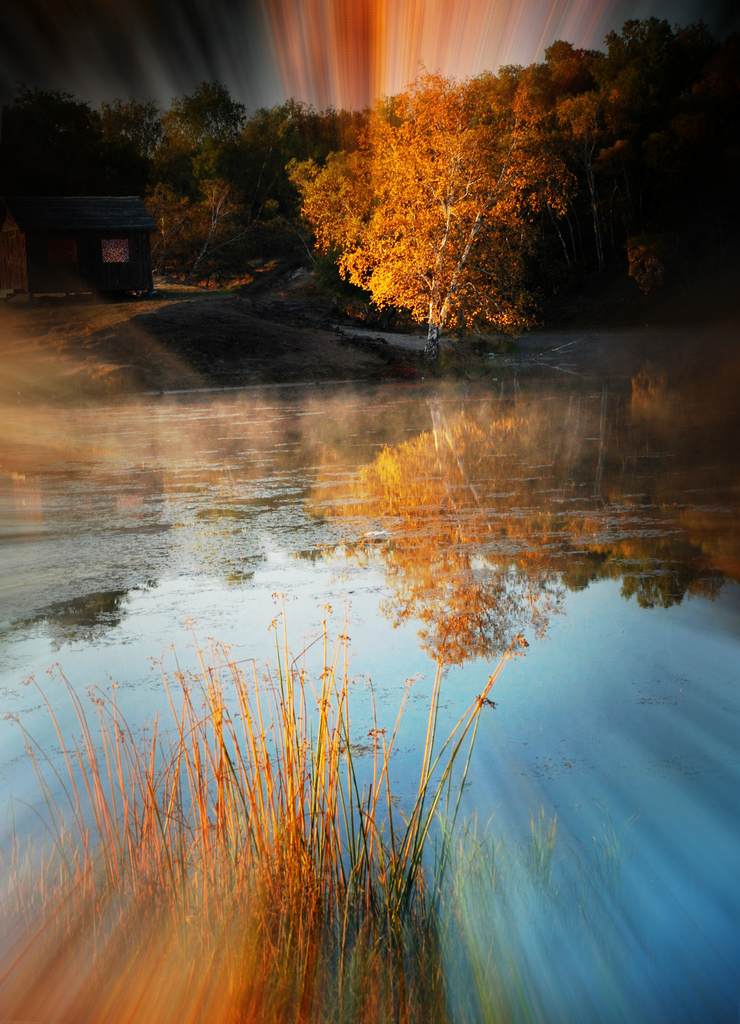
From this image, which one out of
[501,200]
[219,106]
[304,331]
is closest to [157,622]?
[501,200]

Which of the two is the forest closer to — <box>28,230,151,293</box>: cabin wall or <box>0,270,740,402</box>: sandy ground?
<box>0,270,740,402</box>: sandy ground

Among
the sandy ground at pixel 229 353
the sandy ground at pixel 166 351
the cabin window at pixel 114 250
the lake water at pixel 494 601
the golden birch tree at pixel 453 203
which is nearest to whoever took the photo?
the lake water at pixel 494 601

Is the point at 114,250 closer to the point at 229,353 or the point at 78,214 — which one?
the point at 78,214

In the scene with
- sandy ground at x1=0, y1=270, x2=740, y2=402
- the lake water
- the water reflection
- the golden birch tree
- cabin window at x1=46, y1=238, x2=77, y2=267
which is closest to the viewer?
the lake water

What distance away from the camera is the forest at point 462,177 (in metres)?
31.4

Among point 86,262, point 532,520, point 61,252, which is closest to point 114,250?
point 86,262

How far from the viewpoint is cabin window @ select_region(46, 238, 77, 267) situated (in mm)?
46344

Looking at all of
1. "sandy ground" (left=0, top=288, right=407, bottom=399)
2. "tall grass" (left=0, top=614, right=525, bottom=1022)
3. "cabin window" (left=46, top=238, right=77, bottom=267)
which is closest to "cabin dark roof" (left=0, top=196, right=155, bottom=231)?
"cabin window" (left=46, top=238, right=77, bottom=267)

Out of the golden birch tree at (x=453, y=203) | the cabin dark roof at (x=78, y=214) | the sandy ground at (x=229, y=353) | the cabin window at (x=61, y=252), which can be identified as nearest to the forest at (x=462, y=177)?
the golden birch tree at (x=453, y=203)

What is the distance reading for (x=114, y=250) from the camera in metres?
46.7

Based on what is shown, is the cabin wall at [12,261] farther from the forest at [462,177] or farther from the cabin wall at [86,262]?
the forest at [462,177]

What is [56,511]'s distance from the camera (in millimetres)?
12508

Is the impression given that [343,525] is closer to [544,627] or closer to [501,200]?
[544,627]

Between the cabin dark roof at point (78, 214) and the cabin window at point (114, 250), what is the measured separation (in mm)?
553
